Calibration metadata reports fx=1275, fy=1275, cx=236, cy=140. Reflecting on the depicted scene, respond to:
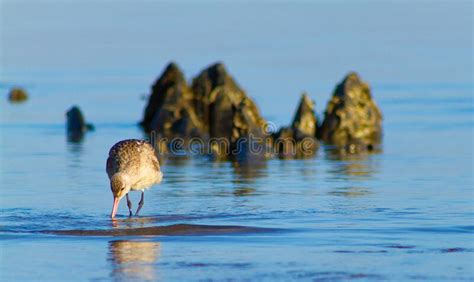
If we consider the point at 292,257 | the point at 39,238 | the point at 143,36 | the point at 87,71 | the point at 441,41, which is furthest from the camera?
the point at 143,36

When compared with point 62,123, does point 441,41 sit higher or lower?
higher

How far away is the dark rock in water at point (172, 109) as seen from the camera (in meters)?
26.8

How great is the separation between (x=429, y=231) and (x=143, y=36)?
52007mm

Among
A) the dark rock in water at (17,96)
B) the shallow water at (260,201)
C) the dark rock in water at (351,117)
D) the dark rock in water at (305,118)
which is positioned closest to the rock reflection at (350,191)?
the shallow water at (260,201)

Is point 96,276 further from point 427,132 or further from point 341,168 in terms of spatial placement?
point 427,132

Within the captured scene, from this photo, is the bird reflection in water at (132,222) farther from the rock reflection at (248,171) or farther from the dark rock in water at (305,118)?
the dark rock in water at (305,118)

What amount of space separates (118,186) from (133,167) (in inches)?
24.1

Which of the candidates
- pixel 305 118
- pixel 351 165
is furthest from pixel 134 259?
pixel 305 118

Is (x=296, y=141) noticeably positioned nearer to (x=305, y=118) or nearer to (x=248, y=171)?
(x=305, y=118)

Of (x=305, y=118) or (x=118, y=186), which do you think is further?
(x=305, y=118)

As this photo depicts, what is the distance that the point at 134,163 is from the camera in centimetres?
1700

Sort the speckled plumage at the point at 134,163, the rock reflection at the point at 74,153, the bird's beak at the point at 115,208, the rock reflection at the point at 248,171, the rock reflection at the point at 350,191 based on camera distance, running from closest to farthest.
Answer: the bird's beak at the point at 115,208
the speckled plumage at the point at 134,163
the rock reflection at the point at 350,191
the rock reflection at the point at 248,171
the rock reflection at the point at 74,153

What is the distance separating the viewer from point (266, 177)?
19.9 meters

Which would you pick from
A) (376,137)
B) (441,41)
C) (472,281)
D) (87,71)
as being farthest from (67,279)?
(441,41)
